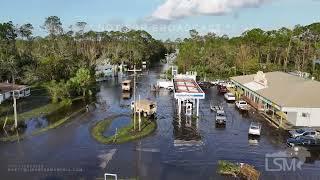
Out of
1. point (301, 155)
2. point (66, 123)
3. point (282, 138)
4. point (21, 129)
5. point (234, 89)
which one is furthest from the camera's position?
point (234, 89)

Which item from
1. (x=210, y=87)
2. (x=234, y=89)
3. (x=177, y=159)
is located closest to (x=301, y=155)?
(x=177, y=159)

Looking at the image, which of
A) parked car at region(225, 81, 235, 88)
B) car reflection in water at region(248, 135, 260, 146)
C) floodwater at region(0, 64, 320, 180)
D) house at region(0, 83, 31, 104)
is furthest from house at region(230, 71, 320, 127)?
house at region(0, 83, 31, 104)

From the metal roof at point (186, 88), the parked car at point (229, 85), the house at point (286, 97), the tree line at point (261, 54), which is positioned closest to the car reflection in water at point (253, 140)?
the house at point (286, 97)

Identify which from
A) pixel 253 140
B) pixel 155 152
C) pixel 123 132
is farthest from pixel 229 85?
pixel 155 152

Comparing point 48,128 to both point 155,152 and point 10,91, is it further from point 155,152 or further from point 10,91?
point 10,91

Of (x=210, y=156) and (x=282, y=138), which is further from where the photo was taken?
(x=282, y=138)

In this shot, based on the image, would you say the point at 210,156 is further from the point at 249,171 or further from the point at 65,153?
the point at 65,153

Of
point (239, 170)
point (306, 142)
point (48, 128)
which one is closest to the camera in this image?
point (239, 170)
